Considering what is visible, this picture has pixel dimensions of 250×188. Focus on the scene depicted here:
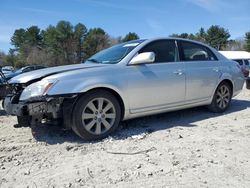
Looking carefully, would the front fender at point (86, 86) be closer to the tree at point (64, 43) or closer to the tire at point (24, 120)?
the tire at point (24, 120)

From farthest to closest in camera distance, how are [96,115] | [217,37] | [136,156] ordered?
[217,37] → [96,115] → [136,156]

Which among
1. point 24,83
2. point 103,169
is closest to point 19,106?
point 24,83

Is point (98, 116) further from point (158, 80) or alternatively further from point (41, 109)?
point (158, 80)

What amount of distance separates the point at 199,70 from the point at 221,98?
39.7 inches

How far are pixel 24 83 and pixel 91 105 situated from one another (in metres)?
1.04

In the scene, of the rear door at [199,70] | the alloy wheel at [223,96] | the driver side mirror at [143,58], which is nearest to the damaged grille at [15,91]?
the driver side mirror at [143,58]

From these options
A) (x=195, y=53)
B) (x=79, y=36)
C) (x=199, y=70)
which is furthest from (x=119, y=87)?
(x=79, y=36)

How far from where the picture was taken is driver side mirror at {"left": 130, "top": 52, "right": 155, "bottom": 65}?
512 cm

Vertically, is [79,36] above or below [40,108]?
above

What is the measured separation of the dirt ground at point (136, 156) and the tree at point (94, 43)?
5503cm

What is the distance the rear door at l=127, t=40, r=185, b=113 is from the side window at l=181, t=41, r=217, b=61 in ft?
0.82

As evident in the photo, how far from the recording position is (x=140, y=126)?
5.56m

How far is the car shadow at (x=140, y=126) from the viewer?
496cm

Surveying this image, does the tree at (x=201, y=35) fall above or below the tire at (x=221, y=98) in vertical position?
above
